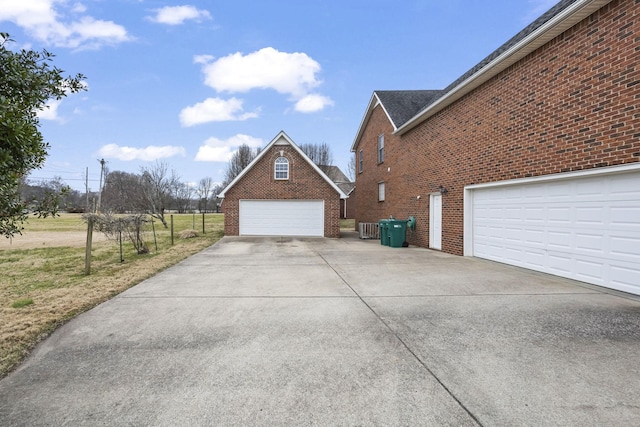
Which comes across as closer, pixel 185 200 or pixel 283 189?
pixel 283 189

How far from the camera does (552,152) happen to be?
697cm

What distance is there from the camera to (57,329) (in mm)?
4023

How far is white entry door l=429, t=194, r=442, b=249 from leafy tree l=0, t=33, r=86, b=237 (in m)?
10.9

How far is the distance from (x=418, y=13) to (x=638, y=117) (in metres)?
8.88

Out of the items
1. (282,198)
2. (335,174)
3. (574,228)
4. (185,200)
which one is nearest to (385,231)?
(282,198)

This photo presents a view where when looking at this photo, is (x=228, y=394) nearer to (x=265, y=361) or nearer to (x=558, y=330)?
(x=265, y=361)

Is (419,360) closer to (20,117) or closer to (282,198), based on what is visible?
(20,117)

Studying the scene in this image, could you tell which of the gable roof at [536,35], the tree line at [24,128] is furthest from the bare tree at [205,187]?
the tree line at [24,128]

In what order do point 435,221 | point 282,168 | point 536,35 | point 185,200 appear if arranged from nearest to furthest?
point 536,35 < point 435,221 < point 282,168 < point 185,200

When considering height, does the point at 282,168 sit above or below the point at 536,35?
below

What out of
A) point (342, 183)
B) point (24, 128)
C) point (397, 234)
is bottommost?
point (397, 234)

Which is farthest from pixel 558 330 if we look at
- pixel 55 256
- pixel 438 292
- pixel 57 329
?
pixel 55 256

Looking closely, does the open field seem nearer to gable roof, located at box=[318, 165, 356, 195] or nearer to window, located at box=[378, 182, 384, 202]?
window, located at box=[378, 182, 384, 202]

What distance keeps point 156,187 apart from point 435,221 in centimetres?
2296
